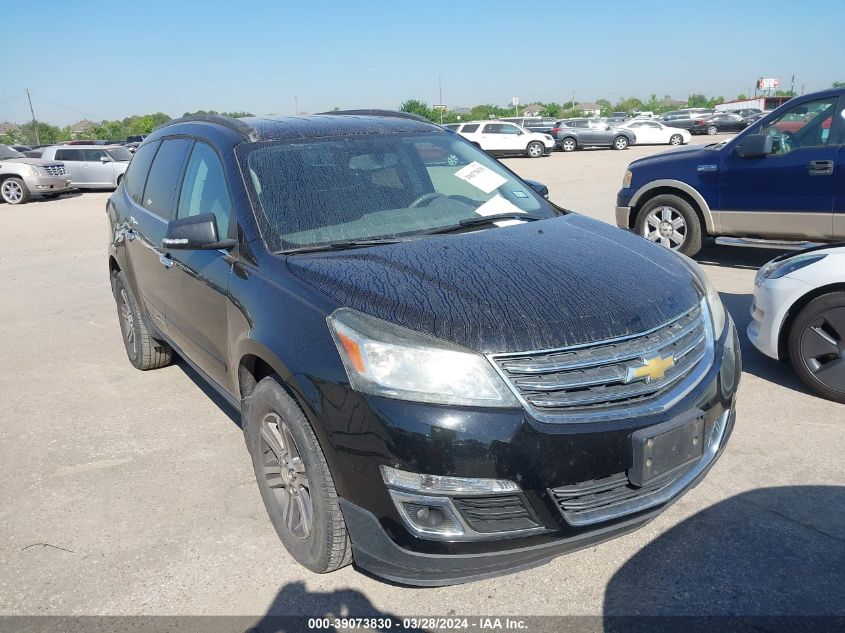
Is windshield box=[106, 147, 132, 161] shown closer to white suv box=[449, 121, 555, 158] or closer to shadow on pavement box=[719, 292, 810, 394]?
white suv box=[449, 121, 555, 158]

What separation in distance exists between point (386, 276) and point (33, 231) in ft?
43.6

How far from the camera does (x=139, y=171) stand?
5027 mm

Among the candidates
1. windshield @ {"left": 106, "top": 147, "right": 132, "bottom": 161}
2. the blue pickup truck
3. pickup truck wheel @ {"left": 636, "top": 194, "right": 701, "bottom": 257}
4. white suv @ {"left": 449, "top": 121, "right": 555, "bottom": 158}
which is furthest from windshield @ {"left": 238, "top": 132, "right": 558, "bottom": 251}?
white suv @ {"left": 449, "top": 121, "right": 555, "bottom": 158}

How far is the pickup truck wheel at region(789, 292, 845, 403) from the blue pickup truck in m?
2.78

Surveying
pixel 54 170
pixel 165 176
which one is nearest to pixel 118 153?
pixel 54 170

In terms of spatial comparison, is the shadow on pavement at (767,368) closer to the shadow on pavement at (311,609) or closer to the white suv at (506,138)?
the shadow on pavement at (311,609)

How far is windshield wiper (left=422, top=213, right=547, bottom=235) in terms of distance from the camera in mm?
3408

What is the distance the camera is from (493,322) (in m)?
2.44

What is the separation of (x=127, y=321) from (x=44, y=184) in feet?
53.5

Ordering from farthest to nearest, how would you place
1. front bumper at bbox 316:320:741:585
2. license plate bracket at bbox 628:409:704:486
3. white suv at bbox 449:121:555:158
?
1. white suv at bbox 449:121:555:158
2. license plate bracket at bbox 628:409:704:486
3. front bumper at bbox 316:320:741:585

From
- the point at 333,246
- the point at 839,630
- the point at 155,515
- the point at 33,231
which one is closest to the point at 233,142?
the point at 333,246

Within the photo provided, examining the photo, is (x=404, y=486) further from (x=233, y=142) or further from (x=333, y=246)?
(x=233, y=142)

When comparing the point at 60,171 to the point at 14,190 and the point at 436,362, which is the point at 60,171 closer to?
the point at 14,190

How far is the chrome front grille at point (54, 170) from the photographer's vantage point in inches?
767
